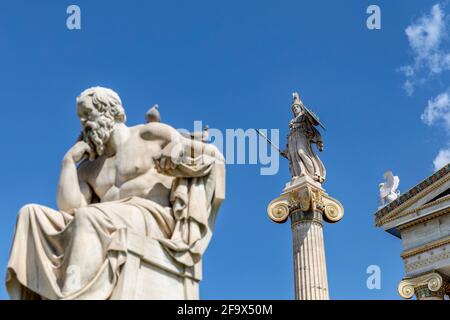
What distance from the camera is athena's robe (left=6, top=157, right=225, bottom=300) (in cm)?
621

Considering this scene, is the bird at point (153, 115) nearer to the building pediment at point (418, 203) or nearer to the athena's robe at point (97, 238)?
the athena's robe at point (97, 238)

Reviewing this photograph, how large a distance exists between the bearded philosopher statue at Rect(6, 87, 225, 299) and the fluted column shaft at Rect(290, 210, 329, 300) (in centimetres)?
1084

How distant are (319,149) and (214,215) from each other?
13482 mm

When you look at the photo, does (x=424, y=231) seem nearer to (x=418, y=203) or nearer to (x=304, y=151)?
(x=418, y=203)

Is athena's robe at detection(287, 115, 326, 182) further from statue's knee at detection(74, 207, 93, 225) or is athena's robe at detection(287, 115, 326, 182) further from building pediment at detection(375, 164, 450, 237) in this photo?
statue's knee at detection(74, 207, 93, 225)

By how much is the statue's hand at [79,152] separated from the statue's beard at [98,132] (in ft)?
0.15

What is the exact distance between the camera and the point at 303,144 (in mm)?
20422

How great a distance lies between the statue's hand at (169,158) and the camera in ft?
22.7

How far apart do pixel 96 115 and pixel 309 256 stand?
11.6 metres

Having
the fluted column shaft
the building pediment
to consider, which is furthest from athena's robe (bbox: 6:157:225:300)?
the building pediment

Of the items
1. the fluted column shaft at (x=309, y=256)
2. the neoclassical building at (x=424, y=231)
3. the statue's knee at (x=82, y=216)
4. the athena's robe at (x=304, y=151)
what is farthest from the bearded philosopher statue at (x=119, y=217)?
the neoclassical building at (x=424, y=231)
